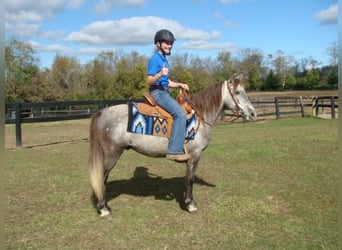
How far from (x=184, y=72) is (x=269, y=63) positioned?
34.1 m

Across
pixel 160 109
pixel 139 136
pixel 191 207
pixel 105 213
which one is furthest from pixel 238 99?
pixel 105 213

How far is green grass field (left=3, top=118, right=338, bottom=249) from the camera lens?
3982 millimetres

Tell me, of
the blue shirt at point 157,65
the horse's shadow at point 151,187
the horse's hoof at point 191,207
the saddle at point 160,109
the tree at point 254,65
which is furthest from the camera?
the tree at point 254,65

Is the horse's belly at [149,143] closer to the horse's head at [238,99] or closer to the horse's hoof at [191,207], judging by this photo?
the horse's hoof at [191,207]

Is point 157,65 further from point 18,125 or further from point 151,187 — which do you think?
point 18,125

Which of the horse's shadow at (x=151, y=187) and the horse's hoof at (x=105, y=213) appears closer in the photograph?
the horse's hoof at (x=105, y=213)

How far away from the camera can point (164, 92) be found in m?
4.77

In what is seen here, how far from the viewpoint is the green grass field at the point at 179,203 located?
398 centimetres

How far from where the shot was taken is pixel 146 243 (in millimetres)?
3902

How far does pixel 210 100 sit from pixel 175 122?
78 centimetres

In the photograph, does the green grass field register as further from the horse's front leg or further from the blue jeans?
the blue jeans

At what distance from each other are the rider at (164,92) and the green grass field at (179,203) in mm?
991

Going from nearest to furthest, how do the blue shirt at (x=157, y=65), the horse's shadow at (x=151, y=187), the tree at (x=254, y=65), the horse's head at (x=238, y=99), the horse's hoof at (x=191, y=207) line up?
the blue shirt at (x=157, y=65)
the horse's hoof at (x=191, y=207)
the horse's head at (x=238, y=99)
the horse's shadow at (x=151, y=187)
the tree at (x=254, y=65)

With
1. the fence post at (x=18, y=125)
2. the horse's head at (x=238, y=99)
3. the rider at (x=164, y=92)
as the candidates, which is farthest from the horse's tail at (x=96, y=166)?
the fence post at (x=18, y=125)
